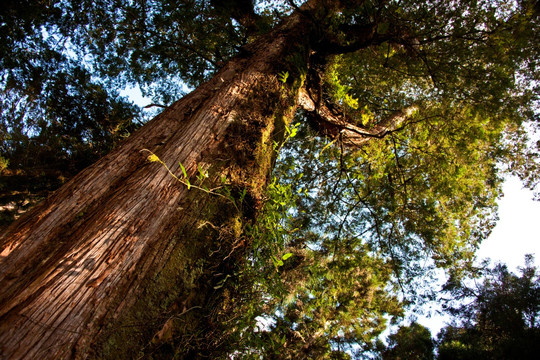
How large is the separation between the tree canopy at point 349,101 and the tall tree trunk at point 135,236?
125cm

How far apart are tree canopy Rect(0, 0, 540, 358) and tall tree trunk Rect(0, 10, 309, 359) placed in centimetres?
125

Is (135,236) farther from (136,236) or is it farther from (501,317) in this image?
(501,317)

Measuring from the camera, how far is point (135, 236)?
3.80ft

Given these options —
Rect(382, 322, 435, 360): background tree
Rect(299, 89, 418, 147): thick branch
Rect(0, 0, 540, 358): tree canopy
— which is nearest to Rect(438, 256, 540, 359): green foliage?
Rect(382, 322, 435, 360): background tree

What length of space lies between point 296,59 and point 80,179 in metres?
2.37

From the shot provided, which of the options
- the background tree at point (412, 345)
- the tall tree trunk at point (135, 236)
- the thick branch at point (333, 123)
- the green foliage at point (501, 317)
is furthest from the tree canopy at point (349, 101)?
the background tree at point (412, 345)

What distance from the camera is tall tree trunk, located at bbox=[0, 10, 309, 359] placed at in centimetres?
87

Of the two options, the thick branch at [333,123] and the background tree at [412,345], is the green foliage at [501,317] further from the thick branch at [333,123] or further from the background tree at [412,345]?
the thick branch at [333,123]

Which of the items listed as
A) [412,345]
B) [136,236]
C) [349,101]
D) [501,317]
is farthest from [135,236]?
[412,345]

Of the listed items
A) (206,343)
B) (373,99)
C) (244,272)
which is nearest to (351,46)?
(373,99)

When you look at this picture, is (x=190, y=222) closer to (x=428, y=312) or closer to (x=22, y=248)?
(x=22, y=248)

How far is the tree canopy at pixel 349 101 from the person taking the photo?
3.98 meters

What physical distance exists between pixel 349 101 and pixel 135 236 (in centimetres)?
321

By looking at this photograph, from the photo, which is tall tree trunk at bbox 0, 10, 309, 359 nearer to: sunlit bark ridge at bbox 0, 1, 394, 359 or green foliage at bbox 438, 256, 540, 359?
sunlit bark ridge at bbox 0, 1, 394, 359
